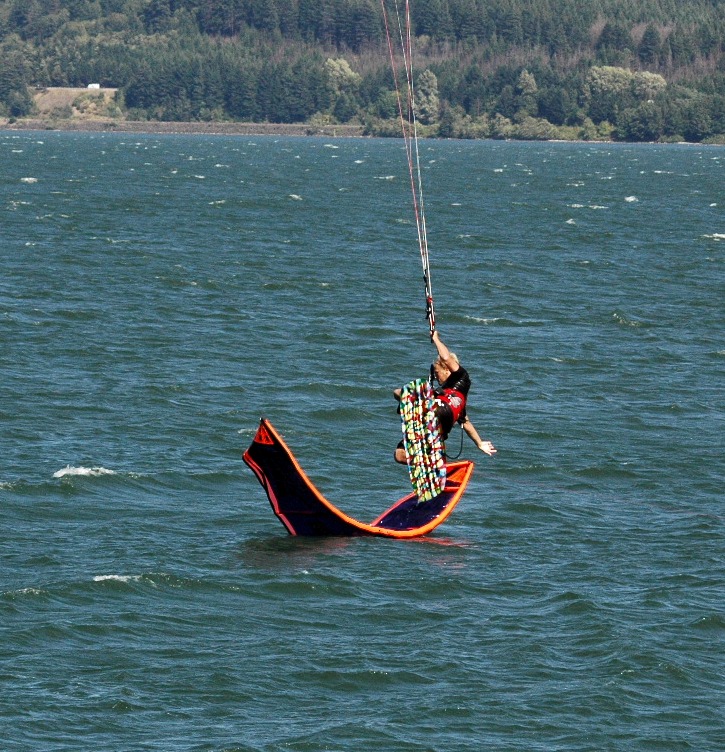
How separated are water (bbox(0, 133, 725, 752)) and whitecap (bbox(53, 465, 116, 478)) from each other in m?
0.18

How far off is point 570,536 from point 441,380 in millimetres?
4451

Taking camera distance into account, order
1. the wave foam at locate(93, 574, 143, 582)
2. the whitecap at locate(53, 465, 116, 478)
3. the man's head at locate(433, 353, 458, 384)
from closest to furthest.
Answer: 1. the wave foam at locate(93, 574, 143, 582)
2. the man's head at locate(433, 353, 458, 384)
3. the whitecap at locate(53, 465, 116, 478)

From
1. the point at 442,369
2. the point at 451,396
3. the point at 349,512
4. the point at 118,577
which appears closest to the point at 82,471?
the point at 349,512

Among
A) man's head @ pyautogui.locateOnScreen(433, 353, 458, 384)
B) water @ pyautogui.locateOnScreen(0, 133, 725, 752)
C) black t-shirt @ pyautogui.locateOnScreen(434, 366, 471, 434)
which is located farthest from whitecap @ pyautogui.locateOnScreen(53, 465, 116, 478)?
man's head @ pyautogui.locateOnScreen(433, 353, 458, 384)

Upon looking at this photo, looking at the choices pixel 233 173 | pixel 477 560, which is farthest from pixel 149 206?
pixel 477 560

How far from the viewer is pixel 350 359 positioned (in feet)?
141

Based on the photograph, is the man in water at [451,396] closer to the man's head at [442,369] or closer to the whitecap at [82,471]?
the man's head at [442,369]

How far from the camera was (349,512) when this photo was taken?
93.0 feet

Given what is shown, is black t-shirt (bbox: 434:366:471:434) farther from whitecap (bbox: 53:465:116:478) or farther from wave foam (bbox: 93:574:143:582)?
whitecap (bbox: 53:465:116:478)

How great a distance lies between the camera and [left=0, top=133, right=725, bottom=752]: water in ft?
64.3

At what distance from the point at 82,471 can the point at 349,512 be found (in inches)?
210

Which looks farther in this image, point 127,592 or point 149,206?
point 149,206

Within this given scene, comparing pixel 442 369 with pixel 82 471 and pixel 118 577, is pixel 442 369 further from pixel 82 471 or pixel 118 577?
pixel 82 471

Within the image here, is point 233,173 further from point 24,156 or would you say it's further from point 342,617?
point 342,617
